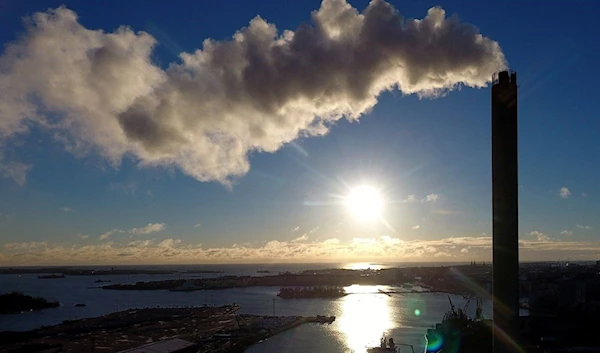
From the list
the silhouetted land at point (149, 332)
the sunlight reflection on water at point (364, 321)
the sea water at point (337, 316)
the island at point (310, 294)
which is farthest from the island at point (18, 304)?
the sunlight reflection on water at point (364, 321)

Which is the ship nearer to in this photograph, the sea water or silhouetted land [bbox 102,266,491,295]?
the sea water

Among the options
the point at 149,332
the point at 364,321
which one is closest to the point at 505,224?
the point at 149,332

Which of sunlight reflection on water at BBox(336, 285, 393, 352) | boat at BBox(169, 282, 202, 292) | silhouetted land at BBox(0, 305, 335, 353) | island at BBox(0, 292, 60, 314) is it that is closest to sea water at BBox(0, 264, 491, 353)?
sunlight reflection on water at BBox(336, 285, 393, 352)

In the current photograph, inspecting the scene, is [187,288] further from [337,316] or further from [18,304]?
[337,316]

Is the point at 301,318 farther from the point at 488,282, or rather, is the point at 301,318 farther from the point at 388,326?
the point at 488,282

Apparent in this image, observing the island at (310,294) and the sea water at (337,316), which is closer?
the sea water at (337,316)

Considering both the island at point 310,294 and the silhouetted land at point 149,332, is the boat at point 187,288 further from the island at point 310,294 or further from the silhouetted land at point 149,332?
the silhouetted land at point 149,332

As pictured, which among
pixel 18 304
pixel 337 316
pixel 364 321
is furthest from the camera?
pixel 18 304
